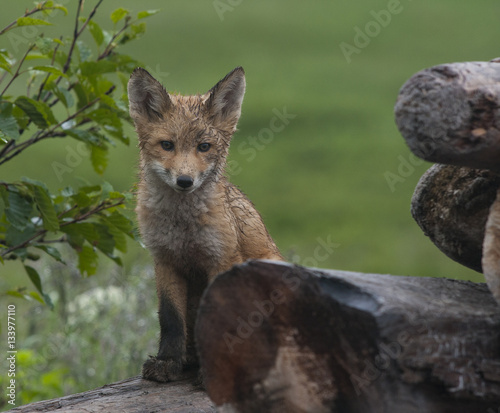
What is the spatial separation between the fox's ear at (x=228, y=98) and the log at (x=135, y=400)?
1.45 m

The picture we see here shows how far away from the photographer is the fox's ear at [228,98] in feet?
12.5

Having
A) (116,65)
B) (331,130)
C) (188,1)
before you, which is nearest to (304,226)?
(331,130)

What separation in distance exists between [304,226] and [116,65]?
708 cm

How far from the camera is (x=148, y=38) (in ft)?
56.4

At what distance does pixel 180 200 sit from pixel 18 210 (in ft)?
2.73

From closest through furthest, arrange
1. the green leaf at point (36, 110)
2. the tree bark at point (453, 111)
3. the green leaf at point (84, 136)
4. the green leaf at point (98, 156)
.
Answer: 1. the tree bark at point (453, 111)
2. the green leaf at point (36, 110)
3. the green leaf at point (84, 136)
4. the green leaf at point (98, 156)

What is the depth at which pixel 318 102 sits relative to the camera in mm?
14641

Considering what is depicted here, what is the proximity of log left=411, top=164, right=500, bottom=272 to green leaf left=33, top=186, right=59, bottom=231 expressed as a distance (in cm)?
181

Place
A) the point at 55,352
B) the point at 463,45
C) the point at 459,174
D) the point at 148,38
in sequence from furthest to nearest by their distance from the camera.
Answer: the point at 148,38 < the point at 463,45 < the point at 55,352 < the point at 459,174

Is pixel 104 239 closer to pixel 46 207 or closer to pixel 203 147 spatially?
pixel 46 207

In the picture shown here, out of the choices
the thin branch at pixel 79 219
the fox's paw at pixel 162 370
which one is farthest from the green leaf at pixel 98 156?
the fox's paw at pixel 162 370

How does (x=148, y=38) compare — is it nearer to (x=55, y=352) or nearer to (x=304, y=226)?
(x=304, y=226)

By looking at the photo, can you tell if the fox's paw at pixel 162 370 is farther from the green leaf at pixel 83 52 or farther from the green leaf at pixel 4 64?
the green leaf at pixel 83 52

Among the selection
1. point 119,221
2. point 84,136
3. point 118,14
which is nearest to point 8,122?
point 84,136
